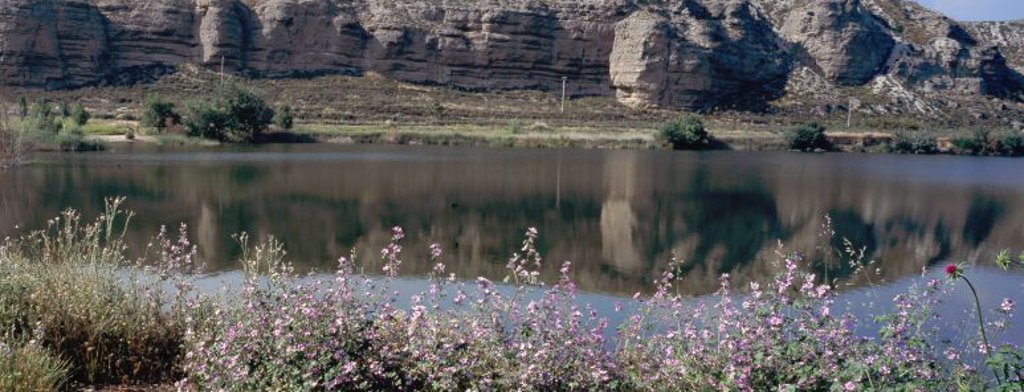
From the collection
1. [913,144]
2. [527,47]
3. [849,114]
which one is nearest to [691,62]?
[849,114]

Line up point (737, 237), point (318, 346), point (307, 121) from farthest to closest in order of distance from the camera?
point (307, 121), point (737, 237), point (318, 346)

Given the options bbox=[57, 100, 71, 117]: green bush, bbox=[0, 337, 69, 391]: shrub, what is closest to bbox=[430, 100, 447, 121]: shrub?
bbox=[57, 100, 71, 117]: green bush

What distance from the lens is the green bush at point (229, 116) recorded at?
5266 centimetres

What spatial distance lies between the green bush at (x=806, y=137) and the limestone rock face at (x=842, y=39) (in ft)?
94.6

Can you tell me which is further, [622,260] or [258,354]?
[622,260]

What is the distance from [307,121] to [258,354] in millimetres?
60919

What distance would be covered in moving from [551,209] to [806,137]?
48493mm

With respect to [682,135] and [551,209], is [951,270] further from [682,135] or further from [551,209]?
[682,135]

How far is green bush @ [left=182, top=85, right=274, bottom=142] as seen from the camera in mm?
52656

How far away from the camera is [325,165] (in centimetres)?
3484

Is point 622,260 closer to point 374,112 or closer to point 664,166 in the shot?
point 664,166

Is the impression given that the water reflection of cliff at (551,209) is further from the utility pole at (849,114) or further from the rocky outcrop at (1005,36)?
the rocky outcrop at (1005,36)

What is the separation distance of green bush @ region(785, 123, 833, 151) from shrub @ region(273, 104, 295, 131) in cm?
3810

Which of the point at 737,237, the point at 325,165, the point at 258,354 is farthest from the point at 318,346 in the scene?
the point at 325,165
